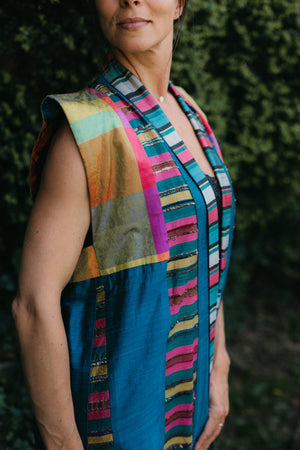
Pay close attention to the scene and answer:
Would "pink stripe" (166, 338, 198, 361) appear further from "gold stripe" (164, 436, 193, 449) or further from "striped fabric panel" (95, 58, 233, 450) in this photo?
"gold stripe" (164, 436, 193, 449)

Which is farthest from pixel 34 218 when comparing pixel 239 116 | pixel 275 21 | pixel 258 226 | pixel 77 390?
pixel 258 226

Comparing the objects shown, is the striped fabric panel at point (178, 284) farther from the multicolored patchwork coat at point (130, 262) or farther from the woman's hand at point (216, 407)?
the woman's hand at point (216, 407)

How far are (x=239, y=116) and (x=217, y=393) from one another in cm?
206

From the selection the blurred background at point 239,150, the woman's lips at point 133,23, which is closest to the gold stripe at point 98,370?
the woman's lips at point 133,23

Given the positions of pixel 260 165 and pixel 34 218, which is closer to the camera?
pixel 34 218

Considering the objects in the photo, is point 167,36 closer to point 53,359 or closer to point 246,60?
point 53,359

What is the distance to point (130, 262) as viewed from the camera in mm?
1213

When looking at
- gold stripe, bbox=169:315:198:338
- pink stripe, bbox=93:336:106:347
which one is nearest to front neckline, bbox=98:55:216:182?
gold stripe, bbox=169:315:198:338

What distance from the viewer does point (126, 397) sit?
1.28m

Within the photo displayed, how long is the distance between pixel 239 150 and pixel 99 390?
2.28 metres

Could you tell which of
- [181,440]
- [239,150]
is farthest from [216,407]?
[239,150]

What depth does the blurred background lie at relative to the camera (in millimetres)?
2100

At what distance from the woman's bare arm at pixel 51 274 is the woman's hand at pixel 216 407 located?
71cm

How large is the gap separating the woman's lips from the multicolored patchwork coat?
4.5 inches
